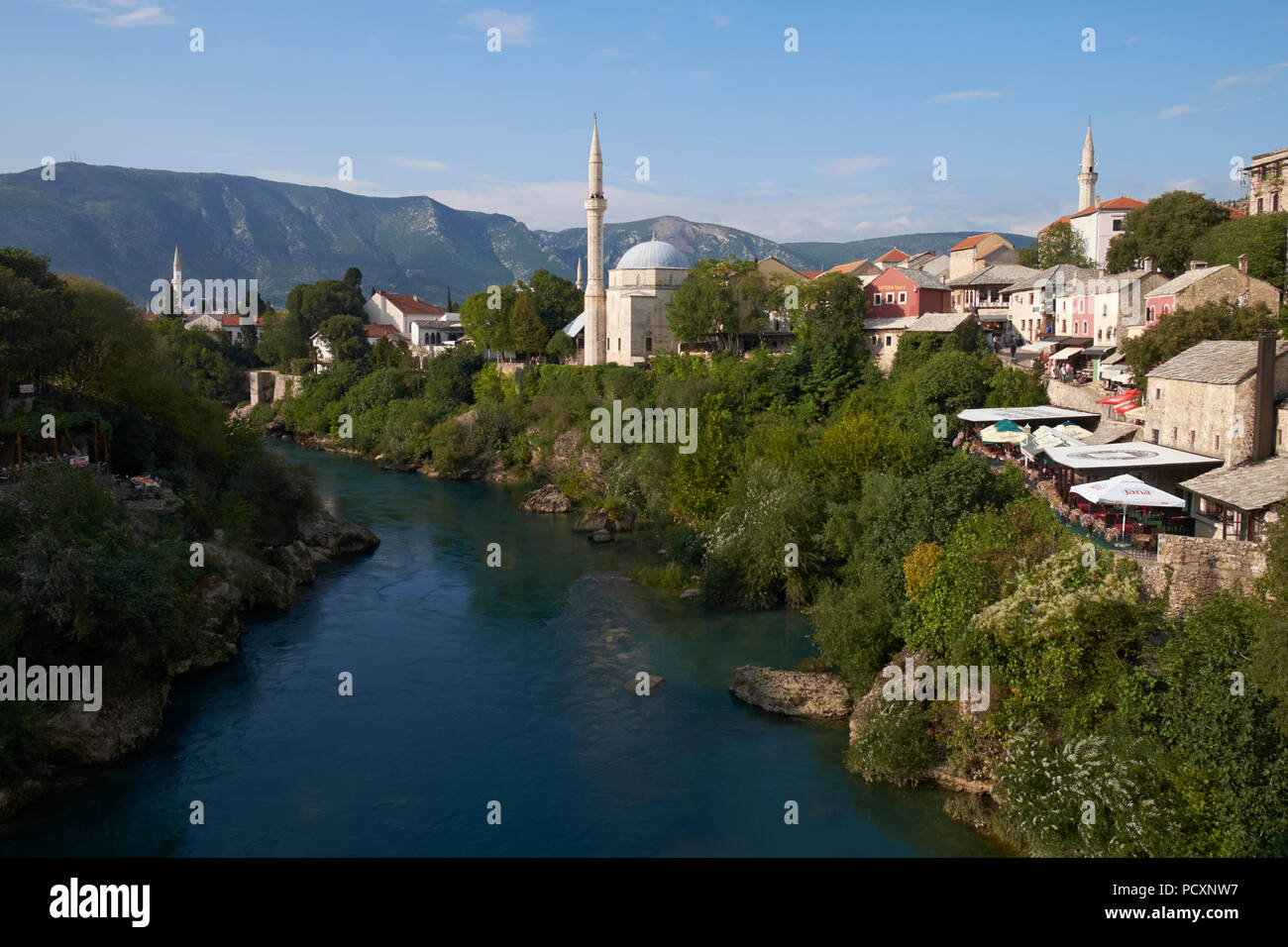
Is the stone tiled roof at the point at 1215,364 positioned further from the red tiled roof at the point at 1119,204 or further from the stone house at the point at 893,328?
the red tiled roof at the point at 1119,204

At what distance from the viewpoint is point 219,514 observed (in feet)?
90.7

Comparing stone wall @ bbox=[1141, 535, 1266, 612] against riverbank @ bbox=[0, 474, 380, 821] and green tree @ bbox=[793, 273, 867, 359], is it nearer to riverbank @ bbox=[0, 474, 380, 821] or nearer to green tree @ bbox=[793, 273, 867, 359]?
riverbank @ bbox=[0, 474, 380, 821]

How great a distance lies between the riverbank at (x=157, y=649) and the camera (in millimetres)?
15844

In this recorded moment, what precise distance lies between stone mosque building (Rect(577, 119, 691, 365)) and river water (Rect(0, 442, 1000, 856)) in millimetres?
28331

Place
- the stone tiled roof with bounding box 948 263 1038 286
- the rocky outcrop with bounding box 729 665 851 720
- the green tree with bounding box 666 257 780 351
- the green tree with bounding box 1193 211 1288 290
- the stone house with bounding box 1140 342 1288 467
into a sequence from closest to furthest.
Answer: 1. the rocky outcrop with bounding box 729 665 851 720
2. the stone house with bounding box 1140 342 1288 467
3. the green tree with bounding box 1193 211 1288 290
4. the green tree with bounding box 666 257 780 351
5. the stone tiled roof with bounding box 948 263 1038 286

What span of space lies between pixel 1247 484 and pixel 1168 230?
2674 centimetres

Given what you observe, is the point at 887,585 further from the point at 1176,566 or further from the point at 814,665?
the point at 1176,566

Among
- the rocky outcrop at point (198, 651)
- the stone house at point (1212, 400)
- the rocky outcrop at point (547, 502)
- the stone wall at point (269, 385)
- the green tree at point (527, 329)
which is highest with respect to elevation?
the green tree at point (527, 329)

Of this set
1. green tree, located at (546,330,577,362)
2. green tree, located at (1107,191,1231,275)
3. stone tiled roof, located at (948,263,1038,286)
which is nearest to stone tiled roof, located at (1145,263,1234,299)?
green tree, located at (1107,191,1231,275)

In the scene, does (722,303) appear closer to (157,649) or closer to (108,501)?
(108,501)

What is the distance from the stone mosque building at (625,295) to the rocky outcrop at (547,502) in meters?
13.9

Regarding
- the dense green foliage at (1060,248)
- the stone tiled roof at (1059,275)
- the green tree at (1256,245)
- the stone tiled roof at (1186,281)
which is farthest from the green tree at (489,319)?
the green tree at (1256,245)

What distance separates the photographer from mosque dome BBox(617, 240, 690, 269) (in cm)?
5694

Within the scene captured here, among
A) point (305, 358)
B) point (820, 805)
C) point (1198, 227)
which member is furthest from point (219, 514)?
point (305, 358)
